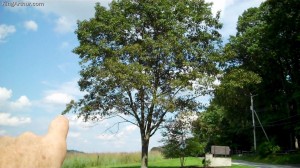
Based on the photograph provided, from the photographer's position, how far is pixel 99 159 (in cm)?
3512

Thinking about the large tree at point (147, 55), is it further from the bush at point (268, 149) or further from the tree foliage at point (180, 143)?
the bush at point (268, 149)

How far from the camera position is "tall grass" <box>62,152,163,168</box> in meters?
32.0

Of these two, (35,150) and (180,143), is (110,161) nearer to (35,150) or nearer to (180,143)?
(180,143)

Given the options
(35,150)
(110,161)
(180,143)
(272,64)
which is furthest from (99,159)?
(35,150)

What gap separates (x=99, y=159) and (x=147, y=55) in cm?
1362

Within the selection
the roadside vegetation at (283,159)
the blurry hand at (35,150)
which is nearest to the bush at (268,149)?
the roadside vegetation at (283,159)

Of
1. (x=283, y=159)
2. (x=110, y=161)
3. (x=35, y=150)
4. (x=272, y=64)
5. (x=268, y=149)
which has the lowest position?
(x=110, y=161)

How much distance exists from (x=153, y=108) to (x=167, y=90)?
1744 millimetres

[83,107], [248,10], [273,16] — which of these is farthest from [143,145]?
[248,10]

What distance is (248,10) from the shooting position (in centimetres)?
5353

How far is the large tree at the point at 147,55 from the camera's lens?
25.6 m

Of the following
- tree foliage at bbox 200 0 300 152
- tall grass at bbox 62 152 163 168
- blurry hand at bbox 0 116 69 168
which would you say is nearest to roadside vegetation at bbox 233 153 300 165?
tree foliage at bbox 200 0 300 152

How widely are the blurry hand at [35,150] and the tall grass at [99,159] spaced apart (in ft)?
93.9

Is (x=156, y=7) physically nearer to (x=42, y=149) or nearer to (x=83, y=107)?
(x=83, y=107)
